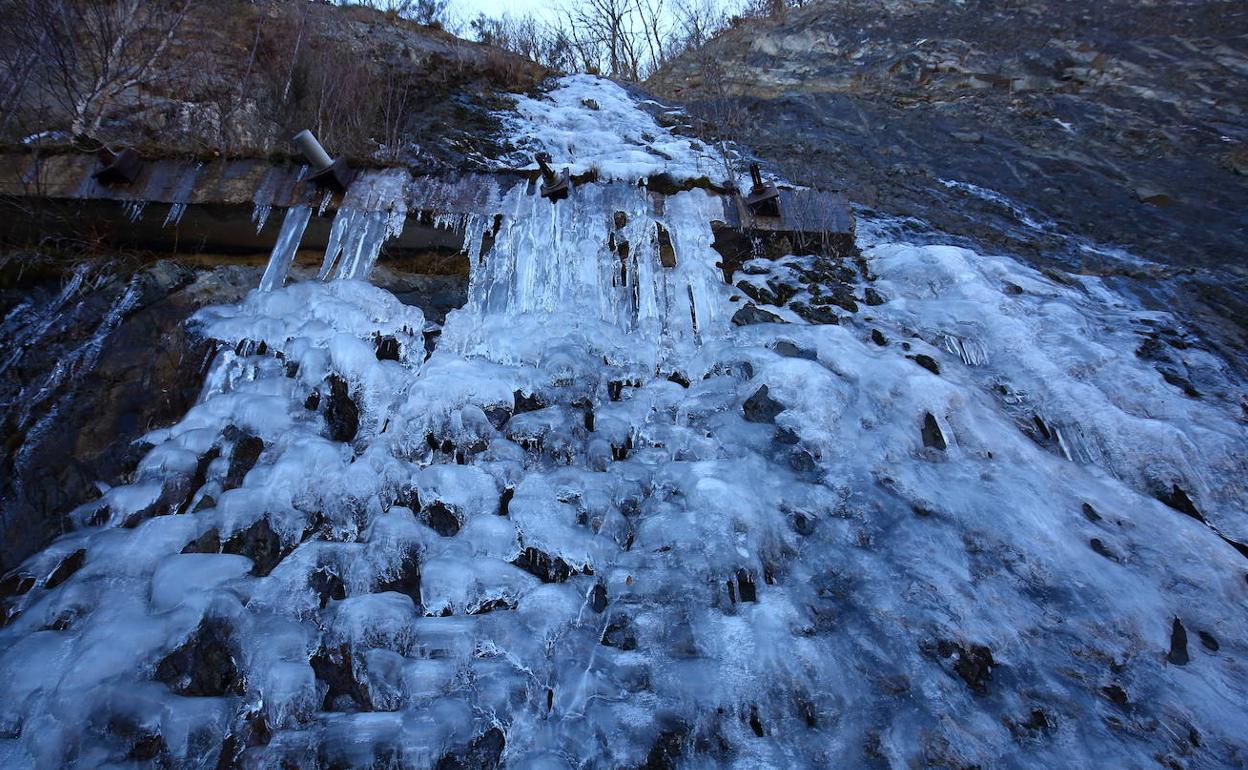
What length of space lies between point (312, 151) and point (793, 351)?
12.6ft

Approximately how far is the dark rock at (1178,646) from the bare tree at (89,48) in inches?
348

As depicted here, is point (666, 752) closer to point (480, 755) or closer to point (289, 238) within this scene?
point (480, 755)

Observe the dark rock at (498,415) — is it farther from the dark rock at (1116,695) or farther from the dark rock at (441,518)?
the dark rock at (1116,695)

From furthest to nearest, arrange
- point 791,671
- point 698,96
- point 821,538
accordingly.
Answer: point 698,96 < point 821,538 < point 791,671

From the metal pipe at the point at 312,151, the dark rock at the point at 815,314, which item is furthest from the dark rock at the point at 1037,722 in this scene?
the metal pipe at the point at 312,151

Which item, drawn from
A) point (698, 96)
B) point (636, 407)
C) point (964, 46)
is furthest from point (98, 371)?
point (964, 46)

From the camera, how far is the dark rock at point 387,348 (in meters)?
4.16

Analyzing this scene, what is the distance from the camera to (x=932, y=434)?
3.57 m

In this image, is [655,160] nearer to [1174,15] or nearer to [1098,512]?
[1098,512]

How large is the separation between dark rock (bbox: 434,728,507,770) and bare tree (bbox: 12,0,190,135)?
6928 millimetres

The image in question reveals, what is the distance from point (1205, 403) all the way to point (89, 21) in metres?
11.5

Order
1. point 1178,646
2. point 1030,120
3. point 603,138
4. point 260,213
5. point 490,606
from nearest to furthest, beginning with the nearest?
1. point 1178,646
2. point 490,606
3. point 260,213
4. point 603,138
5. point 1030,120

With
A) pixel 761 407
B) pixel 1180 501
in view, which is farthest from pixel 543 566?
pixel 1180 501

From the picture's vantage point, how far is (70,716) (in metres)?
2.24
